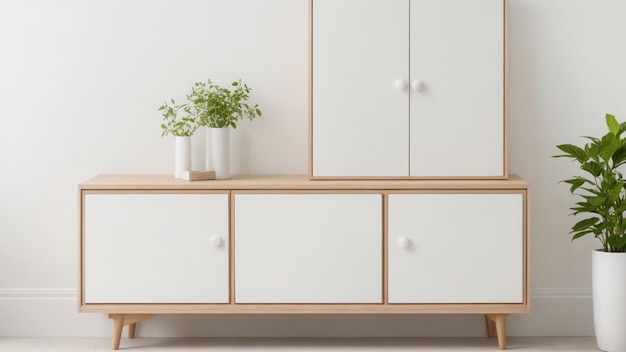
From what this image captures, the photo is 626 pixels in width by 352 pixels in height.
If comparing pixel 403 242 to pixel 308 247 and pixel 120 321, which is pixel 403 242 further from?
pixel 120 321

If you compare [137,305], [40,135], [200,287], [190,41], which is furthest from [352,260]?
[40,135]

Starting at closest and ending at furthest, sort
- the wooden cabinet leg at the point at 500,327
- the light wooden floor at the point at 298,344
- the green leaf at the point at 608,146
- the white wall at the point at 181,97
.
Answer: the green leaf at the point at 608,146
the wooden cabinet leg at the point at 500,327
the light wooden floor at the point at 298,344
the white wall at the point at 181,97

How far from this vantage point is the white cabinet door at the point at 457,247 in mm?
3188

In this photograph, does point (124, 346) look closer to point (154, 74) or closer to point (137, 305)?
point (137, 305)

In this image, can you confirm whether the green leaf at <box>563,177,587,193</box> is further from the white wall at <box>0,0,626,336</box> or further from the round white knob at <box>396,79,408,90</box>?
the round white knob at <box>396,79,408,90</box>

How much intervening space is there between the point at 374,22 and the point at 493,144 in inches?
25.2

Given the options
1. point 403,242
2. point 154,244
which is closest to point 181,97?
point 154,244

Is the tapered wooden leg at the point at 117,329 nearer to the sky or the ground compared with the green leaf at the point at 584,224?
nearer to the ground

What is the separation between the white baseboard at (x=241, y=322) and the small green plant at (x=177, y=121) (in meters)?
0.76

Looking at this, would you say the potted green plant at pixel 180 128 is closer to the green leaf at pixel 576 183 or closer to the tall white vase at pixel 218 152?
the tall white vase at pixel 218 152

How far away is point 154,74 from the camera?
3537 mm

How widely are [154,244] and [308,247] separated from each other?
1.87 ft

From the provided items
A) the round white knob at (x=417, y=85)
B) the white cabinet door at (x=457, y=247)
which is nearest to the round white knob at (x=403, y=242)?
the white cabinet door at (x=457, y=247)

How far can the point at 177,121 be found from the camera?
3.55 metres
